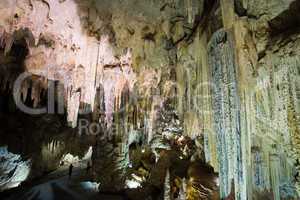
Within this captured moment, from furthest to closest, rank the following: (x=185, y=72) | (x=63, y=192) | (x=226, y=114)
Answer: (x=63, y=192)
(x=185, y=72)
(x=226, y=114)

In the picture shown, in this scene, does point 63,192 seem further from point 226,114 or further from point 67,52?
point 226,114

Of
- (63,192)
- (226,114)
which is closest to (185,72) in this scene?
(226,114)

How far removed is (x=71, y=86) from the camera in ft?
34.0

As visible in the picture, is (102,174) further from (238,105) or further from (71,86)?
(238,105)

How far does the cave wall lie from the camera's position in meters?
6.23

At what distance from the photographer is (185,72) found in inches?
370

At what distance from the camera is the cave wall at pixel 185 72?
20.5 ft

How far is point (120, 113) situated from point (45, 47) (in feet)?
13.2

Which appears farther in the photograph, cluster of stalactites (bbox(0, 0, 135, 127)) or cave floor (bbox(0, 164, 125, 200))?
cave floor (bbox(0, 164, 125, 200))

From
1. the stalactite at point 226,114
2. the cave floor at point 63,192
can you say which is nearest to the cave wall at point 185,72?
the stalactite at point 226,114

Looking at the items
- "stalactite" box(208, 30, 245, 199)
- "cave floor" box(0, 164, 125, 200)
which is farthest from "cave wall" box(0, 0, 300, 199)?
"cave floor" box(0, 164, 125, 200)

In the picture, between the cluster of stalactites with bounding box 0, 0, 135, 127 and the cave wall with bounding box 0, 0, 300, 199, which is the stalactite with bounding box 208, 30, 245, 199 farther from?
the cluster of stalactites with bounding box 0, 0, 135, 127

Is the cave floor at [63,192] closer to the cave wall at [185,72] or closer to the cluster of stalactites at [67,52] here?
the cave wall at [185,72]

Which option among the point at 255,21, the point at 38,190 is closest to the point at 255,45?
the point at 255,21
